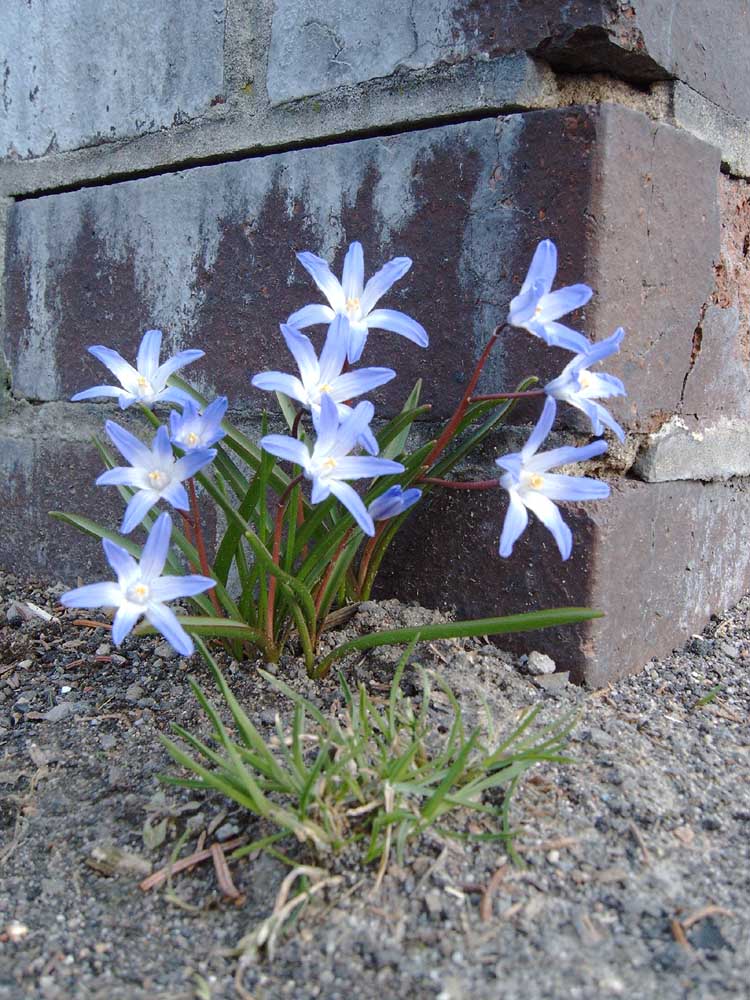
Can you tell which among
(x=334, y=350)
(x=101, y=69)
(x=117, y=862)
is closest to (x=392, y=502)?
(x=334, y=350)

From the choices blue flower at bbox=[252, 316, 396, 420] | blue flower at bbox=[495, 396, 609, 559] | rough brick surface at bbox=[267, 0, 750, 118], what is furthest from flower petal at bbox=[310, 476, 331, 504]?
rough brick surface at bbox=[267, 0, 750, 118]

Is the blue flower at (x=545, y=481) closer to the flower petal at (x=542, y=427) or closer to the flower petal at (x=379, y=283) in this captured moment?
the flower petal at (x=542, y=427)

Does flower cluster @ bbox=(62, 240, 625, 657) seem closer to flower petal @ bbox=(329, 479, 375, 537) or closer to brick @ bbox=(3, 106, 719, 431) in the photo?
flower petal @ bbox=(329, 479, 375, 537)

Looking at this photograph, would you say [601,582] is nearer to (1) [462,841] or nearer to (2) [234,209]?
(1) [462,841]

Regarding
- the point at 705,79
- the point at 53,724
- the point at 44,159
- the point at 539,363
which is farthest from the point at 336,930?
the point at 44,159

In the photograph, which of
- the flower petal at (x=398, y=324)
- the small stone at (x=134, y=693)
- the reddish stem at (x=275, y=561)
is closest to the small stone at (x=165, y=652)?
the small stone at (x=134, y=693)
